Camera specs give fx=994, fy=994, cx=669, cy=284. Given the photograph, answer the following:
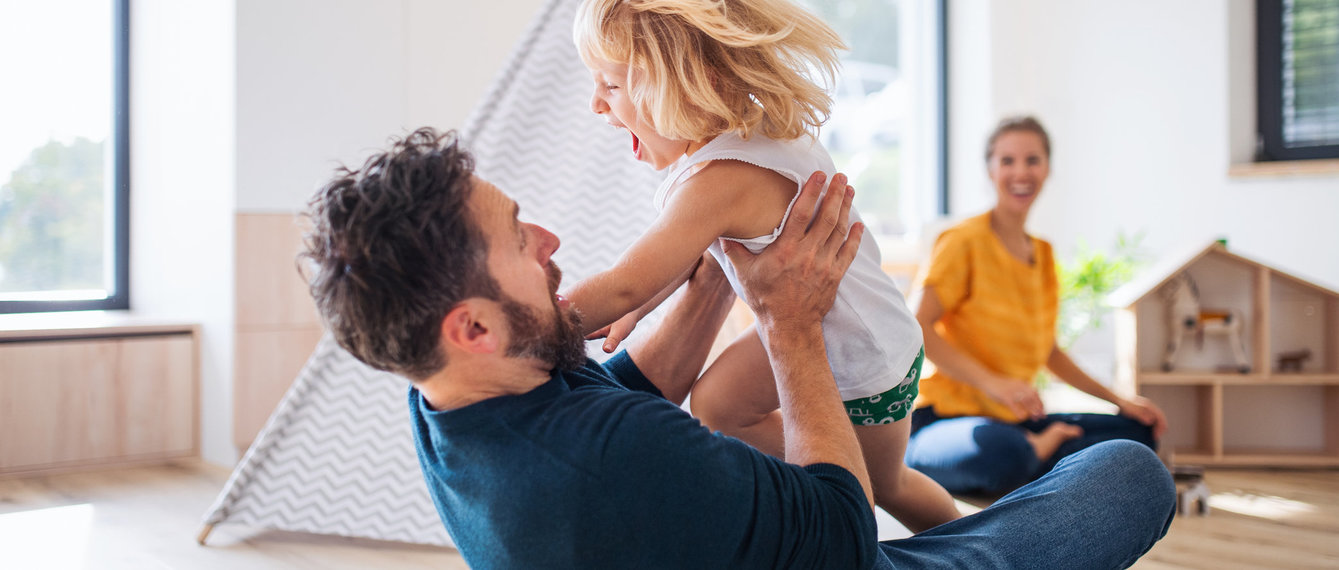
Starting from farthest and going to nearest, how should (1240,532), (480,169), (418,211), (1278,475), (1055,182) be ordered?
(1055,182) < (1278,475) < (480,169) < (1240,532) < (418,211)

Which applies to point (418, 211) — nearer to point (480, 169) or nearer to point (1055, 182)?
point (480, 169)

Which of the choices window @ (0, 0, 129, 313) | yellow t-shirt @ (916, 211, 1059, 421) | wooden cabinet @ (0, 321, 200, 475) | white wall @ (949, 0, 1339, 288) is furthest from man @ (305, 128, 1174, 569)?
white wall @ (949, 0, 1339, 288)

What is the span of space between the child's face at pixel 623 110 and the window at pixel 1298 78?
3.83m

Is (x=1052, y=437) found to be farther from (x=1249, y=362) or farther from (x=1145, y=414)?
(x=1249, y=362)

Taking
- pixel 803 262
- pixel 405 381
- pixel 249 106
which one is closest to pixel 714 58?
pixel 803 262

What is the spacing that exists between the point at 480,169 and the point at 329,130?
3.09 feet

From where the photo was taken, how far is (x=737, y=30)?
3.77 ft

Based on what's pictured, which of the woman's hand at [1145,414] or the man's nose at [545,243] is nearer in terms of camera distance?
the man's nose at [545,243]

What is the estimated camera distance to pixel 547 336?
90 cm

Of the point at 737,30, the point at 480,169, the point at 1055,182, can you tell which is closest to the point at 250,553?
the point at 480,169

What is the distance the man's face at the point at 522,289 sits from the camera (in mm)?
882

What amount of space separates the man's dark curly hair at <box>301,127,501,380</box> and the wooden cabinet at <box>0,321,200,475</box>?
2.28m

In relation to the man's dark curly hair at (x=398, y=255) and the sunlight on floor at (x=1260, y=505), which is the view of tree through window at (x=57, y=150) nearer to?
the man's dark curly hair at (x=398, y=255)

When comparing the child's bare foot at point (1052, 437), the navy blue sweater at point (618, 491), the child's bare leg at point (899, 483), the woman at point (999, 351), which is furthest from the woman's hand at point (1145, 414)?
the navy blue sweater at point (618, 491)
